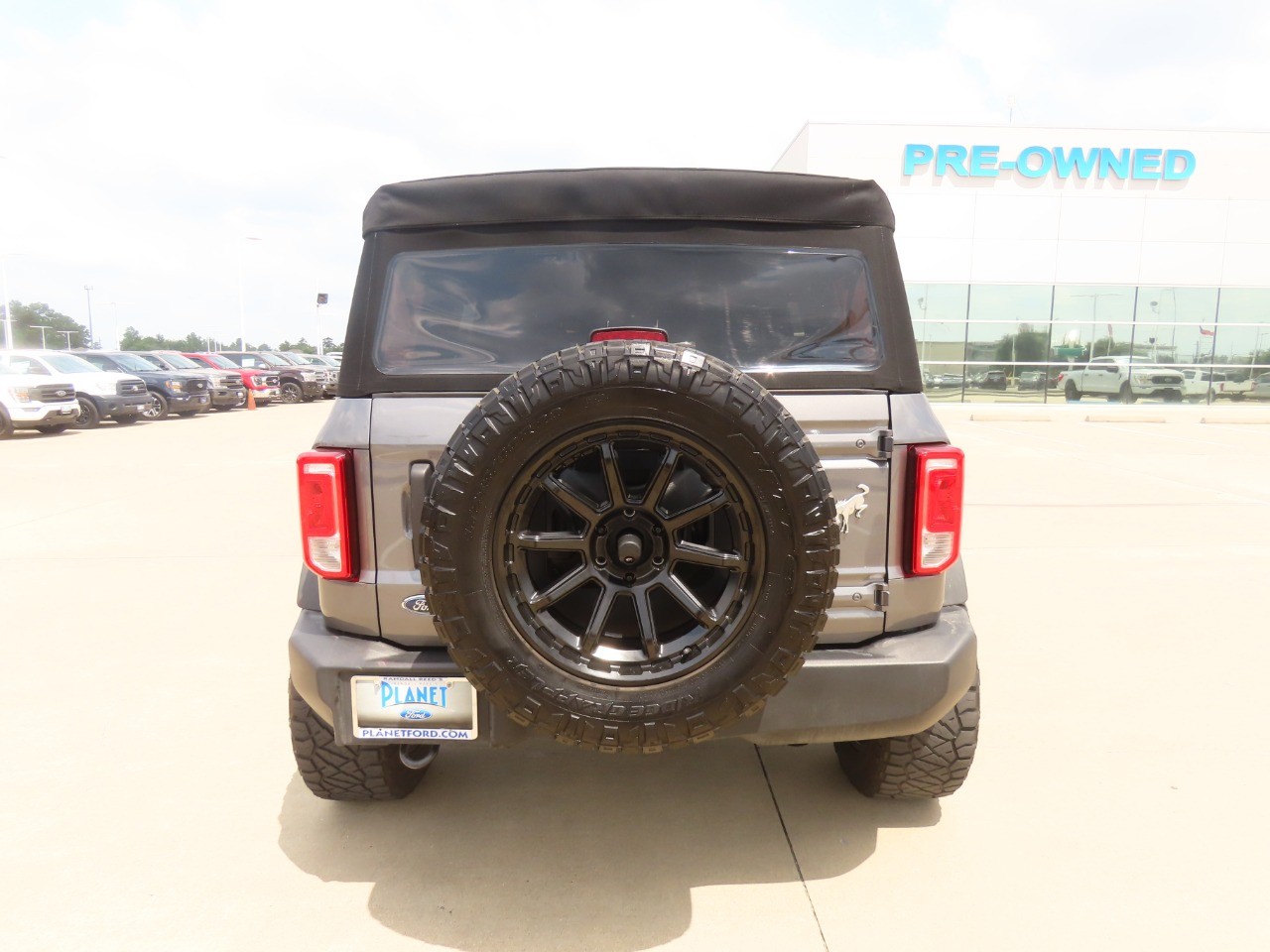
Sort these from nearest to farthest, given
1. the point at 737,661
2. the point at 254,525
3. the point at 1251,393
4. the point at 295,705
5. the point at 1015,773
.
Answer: the point at 737,661 < the point at 295,705 < the point at 1015,773 < the point at 254,525 < the point at 1251,393

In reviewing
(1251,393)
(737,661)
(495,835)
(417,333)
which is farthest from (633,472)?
(1251,393)

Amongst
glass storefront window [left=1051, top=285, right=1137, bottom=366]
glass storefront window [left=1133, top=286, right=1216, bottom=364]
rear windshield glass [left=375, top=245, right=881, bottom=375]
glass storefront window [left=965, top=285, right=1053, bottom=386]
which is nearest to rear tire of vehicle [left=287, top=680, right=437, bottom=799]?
rear windshield glass [left=375, top=245, right=881, bottom=375]

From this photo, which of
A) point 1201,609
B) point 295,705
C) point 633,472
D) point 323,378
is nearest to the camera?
point 633,472

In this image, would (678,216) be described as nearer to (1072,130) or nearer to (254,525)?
(254,525)

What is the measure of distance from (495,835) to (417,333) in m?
1.61

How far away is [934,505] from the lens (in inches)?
96.2

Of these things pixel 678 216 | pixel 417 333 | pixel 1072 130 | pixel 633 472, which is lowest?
pixel 633 472

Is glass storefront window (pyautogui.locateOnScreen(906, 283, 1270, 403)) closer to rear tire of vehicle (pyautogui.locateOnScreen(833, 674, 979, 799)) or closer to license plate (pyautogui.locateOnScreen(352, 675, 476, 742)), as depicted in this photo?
rear tire of vehicle (pyautogui.locateOnScreen(833, 674, 979, 799))

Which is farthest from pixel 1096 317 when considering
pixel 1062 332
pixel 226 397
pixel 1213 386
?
pixel 226 397

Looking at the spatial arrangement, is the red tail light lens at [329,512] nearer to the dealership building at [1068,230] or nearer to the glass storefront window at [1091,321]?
the dealership building at [1068,230]

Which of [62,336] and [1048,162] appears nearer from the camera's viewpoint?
[1048,162]

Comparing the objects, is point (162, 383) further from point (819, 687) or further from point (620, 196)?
point (819, 687)

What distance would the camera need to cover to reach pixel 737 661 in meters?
2.14

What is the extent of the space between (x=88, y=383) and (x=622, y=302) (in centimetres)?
1819
